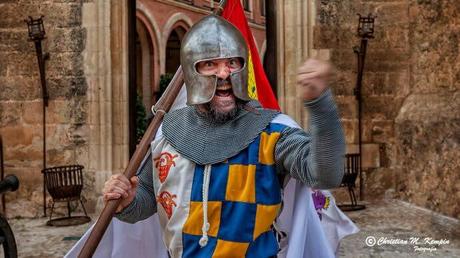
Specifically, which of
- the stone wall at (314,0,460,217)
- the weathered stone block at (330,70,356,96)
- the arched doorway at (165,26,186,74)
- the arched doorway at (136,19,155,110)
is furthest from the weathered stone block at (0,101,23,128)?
the arched doorway at (165,26,186,74)

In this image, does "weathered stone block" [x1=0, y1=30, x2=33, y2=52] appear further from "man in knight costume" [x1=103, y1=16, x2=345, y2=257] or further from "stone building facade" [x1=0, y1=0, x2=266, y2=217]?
"man in knight costume" [x1=103, y1=16, x2=345, y2=257]

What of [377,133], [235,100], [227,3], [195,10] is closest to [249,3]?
[195,10]

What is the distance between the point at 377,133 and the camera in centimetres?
536

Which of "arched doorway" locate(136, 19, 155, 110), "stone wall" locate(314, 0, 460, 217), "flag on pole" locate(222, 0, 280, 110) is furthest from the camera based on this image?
"arched doorway" locate(136, 19, 155, 110)

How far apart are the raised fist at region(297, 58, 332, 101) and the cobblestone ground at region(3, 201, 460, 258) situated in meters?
2.69

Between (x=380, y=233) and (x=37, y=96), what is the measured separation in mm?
3463

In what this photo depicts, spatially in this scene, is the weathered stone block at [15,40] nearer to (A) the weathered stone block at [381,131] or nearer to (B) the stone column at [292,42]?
(B) the stone column at [292,42]

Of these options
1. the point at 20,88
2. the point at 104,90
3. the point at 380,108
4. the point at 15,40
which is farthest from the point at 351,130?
the point at 15,40

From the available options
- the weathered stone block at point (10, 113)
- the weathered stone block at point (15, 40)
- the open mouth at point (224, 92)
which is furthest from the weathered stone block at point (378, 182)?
the open mouth at point (224, 92)

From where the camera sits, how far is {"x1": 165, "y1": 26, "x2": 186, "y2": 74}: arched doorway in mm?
14047

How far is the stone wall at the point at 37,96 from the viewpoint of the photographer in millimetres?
5215

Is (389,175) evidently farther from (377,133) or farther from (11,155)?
(11,155)

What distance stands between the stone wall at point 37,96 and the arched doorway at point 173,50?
8716 mm

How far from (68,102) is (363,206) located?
9.89 ft
